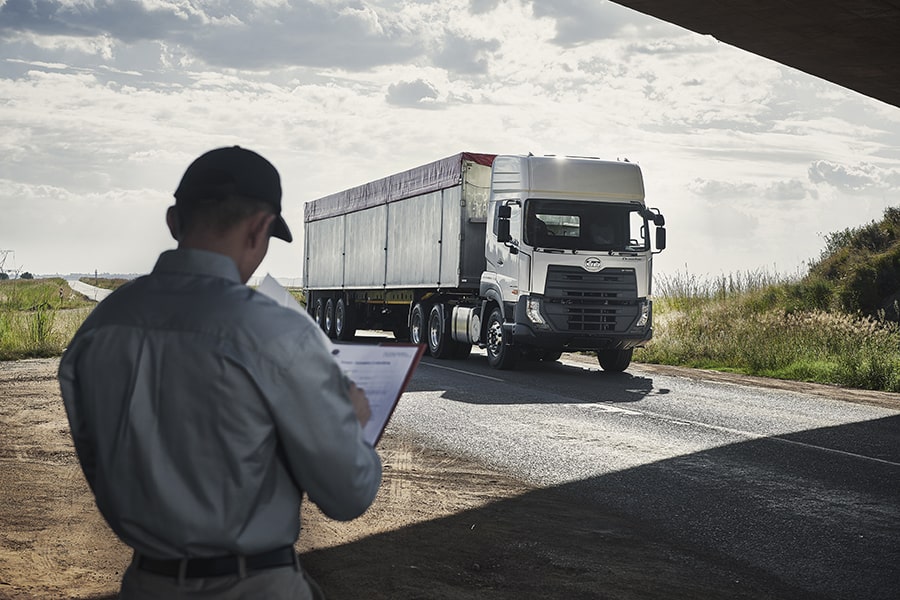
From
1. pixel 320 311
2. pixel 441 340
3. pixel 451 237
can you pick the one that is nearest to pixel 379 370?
pixel 451 237

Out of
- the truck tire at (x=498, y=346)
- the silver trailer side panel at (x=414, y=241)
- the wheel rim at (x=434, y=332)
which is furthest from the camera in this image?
the silver trailer side panel at (x=414, y=241)

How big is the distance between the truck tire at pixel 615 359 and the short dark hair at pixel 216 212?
18589mm

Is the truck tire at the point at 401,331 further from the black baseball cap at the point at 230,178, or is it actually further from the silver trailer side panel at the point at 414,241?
the black baseball cap at the point at 230,178

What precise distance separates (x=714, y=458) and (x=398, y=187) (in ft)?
54.0

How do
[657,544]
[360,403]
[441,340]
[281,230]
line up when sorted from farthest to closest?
[441,340] < [657,544] < [281,230] < [360,403]

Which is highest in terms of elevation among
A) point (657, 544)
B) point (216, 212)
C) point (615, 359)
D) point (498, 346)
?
point (216, 212)

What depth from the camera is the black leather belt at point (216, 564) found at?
231cm

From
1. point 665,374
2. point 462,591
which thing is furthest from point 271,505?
point 665,374

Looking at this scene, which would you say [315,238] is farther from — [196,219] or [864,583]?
[196,219]

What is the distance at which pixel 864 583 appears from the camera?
628cm

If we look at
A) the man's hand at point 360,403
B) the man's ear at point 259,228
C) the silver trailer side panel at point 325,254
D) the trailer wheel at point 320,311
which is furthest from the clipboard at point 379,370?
the trailer wheel at point 320,311

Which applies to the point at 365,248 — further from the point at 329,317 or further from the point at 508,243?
the point at 508,243

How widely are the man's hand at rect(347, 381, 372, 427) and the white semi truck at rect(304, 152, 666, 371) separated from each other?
16678 mm

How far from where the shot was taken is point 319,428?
227 cm
